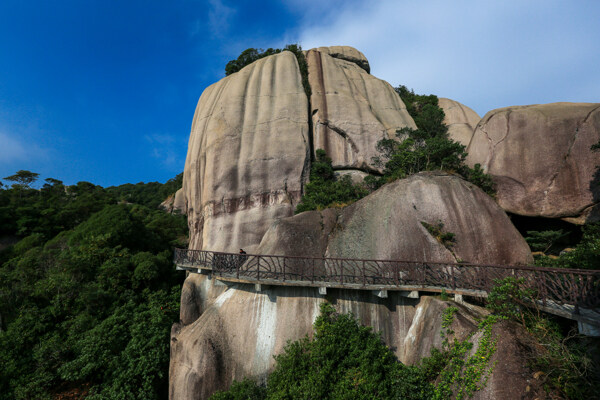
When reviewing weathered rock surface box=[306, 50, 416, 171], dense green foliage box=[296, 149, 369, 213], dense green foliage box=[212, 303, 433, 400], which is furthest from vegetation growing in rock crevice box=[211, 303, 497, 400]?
weathered rock surface box=[306, 50, 416, 171]

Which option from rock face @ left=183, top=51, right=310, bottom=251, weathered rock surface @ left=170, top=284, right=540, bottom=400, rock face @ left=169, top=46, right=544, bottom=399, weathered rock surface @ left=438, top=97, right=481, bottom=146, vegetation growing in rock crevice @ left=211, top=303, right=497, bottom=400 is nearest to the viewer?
vegetation growing in rock crevice @ left=211, top=303, right=497, bottom=400

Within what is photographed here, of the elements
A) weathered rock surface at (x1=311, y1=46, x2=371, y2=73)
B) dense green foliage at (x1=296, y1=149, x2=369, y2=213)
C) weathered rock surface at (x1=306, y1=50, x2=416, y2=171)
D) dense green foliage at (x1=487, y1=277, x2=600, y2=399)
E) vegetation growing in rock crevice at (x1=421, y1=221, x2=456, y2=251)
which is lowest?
dense green foliage at (x1=487, y1=277, x2=600, y2=399)

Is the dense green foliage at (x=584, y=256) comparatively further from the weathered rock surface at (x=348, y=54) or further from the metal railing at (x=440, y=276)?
the weathered rock surface at (x=348, y=54)

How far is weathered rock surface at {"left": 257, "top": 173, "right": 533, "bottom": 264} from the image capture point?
10.9 m

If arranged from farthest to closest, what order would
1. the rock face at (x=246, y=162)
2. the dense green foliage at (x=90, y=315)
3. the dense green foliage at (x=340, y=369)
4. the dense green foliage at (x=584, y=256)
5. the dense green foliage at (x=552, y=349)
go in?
the rock face at (x=246, y=162), the dense green foliage at (x=90, y=315), the dense green foliage at (x=584, y=256), the dense green foliage at (x=340, y=369), the dense green foliage at (x=552, y=349)

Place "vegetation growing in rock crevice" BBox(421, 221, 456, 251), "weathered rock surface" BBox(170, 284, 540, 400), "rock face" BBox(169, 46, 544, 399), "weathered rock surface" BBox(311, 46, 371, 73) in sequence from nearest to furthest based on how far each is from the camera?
"weathered rock surface" BBox(170, 284, 540, 400)
"rock face" BBox(169, 46, 544, 399)
"vegetation growing in rock crevice" BBox(421, 221, 456, 251)
"weathered rock surface" BBox(311, 46, 371, 73)

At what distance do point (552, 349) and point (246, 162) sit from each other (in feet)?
57.0

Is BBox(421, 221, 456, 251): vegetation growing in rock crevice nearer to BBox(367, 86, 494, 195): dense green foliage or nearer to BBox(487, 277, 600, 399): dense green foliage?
BBox(367, 86, 494, 195): dense green foliage

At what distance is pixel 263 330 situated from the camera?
10.1 meters

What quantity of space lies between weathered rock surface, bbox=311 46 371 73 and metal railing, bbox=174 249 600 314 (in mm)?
27904

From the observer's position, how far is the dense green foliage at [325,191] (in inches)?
603

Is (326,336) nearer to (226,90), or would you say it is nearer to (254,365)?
(254,365)

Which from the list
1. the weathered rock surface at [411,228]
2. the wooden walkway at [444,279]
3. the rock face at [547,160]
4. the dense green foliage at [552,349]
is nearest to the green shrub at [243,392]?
the wooden walkway at [444,279]

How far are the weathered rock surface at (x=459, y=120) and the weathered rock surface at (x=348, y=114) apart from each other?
4595 millimetres
